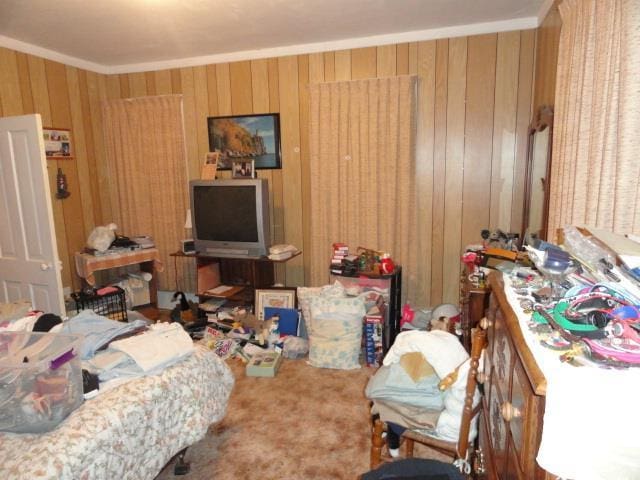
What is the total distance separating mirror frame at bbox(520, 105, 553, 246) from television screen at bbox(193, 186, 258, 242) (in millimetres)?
2213

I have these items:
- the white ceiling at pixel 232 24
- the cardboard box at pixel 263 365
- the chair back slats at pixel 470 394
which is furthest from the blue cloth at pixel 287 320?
the white ceiling at pixel 232 24

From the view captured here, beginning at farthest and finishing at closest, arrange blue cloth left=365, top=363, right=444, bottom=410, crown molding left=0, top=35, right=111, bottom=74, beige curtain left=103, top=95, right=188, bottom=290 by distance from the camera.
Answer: beige curtain left=103, top=95, right=188, bottom=290 < crown molding left=0, top=35, right=111, bottom=74 < blue cloth left=365, top=363, right=444, bottom=410

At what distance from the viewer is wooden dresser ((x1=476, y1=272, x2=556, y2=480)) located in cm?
77

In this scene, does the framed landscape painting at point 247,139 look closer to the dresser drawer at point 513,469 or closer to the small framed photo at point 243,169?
the small framed photo at point 243,169

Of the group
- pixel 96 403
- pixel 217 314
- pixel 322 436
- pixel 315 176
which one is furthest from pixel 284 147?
pixel 96 403

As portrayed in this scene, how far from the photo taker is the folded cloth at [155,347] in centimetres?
162

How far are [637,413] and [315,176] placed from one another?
318cm

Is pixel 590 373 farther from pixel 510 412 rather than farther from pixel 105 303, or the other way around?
pixel 105 303

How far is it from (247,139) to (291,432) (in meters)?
2.70

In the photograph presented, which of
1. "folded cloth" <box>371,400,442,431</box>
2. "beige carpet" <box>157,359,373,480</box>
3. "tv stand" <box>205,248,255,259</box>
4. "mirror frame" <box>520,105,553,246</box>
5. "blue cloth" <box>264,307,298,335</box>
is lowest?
"beige carpet" <box>157,359,373,480</box>

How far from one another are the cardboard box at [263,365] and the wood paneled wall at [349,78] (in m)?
1.09

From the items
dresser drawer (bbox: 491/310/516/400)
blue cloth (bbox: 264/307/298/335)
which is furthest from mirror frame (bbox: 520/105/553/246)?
blue cloth (bbox: 264/307/298/335)

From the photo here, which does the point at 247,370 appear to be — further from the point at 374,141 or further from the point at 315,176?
the point at 374,141

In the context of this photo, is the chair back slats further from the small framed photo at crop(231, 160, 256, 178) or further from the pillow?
the small framed photo at crop(231, 160, 256, 178)
